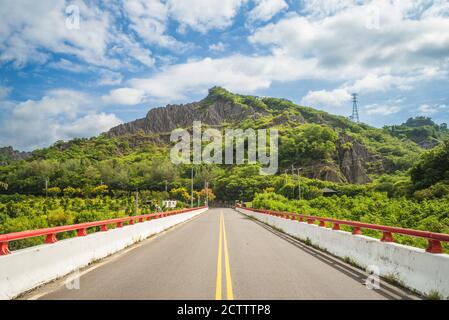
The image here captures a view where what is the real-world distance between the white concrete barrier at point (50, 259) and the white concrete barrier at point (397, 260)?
7520 mm

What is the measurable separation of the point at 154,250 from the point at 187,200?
129341 millimetres

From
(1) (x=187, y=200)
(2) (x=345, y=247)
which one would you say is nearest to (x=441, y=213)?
(2) (x=345, y=247)

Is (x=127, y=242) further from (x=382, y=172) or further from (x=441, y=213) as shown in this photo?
(x=382, y=172)

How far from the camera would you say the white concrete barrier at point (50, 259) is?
277 inches

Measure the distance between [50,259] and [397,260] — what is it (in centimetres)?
771

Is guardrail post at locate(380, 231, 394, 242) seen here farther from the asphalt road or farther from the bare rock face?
the bare rock face

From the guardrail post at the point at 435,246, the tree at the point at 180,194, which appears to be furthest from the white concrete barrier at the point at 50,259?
the tree at the point at 180,194

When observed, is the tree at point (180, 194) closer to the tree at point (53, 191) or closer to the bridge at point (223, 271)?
the tree at point (53, 191)

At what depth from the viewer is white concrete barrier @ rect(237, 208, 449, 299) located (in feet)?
22.6

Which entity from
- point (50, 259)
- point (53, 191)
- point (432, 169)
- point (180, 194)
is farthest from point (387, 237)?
point (53, 191)

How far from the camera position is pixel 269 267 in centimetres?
1050

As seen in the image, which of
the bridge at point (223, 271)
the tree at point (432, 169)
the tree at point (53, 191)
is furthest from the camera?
the tree at point (53, 191)

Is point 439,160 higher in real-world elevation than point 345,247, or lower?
higher

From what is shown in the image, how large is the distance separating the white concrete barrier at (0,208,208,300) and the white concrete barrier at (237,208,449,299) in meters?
7.52
